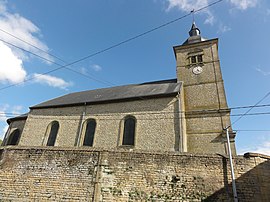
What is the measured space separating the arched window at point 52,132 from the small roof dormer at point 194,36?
15317 millimetres

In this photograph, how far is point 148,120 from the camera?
1260 centimetres

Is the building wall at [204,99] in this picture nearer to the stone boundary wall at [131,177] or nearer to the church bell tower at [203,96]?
the church bell tower at [203,96]

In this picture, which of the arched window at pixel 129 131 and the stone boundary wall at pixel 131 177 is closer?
the stone boundary wall at pixel 131 177

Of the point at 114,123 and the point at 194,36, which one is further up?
the point at 194,36

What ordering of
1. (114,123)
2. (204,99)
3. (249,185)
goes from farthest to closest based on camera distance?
(204,99) → (114,123) → (249,185)

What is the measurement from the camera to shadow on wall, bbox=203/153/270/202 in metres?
5.86

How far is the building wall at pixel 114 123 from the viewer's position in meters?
11.8

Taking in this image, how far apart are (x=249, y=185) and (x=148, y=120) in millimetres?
7350

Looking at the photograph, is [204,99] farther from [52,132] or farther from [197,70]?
[52,132]

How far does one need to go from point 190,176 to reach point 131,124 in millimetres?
7248

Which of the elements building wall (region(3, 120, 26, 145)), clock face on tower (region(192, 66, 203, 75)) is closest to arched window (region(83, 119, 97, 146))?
building wall (region(3, 120, 26, 145))

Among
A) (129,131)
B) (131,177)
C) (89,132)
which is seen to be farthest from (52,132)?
(131,177)

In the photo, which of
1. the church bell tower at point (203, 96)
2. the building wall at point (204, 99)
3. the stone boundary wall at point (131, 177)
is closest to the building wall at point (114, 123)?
the church bell tower at point (203, 96)

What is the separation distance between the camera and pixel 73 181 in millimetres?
6516
